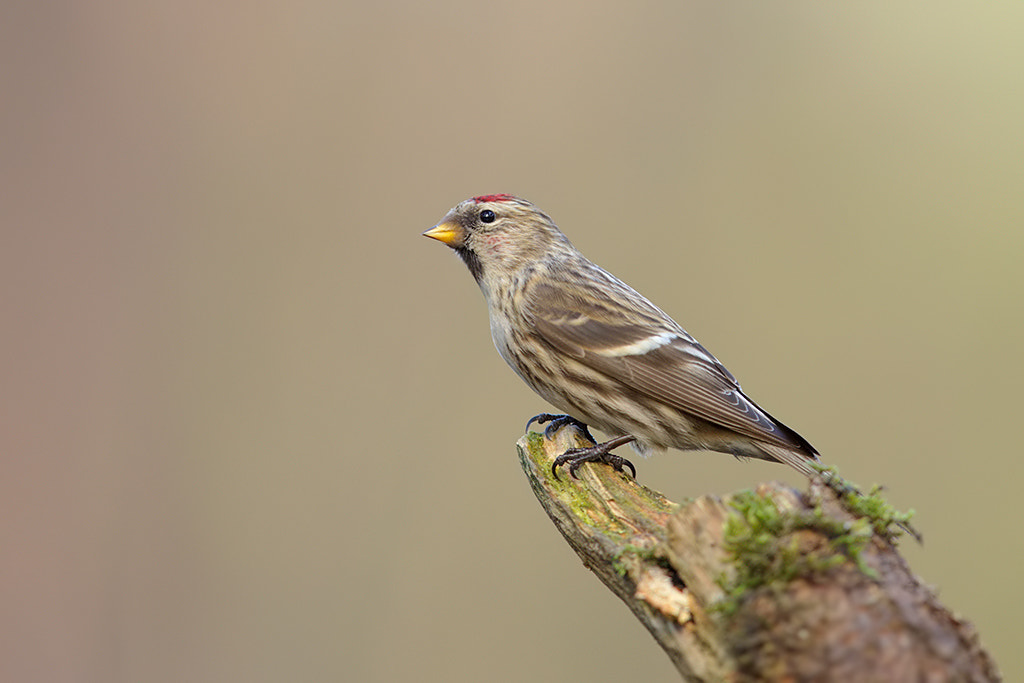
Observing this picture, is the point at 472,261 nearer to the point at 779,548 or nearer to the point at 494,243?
Result: the point at 494,243

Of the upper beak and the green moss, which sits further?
the upper beak

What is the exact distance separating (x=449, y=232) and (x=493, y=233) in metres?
0.20

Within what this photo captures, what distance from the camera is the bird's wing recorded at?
294 centimetres

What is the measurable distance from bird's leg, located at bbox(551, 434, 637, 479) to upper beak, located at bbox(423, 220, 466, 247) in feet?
3.96

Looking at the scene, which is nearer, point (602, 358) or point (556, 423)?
point (602, 358)

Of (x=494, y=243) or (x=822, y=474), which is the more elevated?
(x=494, y=243)

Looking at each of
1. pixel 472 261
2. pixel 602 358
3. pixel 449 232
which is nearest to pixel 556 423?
pixel 602 358

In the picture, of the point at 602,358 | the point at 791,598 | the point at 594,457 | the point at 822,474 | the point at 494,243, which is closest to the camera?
the point at 791,598

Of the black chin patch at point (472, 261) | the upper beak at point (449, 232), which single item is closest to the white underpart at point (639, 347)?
the black chin patch at point (472, 261)

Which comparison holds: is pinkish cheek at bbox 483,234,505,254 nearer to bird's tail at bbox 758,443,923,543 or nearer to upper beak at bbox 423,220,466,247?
upper beak at bbox 423,220,466,247

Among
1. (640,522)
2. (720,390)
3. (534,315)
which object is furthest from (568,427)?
(640,522)

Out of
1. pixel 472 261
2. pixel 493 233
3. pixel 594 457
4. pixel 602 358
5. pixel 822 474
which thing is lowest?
pixel 822 474

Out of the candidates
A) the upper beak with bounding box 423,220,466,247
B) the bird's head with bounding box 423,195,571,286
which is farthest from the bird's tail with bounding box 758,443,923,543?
the upper beak with bounding box 423,220,466,247

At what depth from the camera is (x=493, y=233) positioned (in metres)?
3.76
